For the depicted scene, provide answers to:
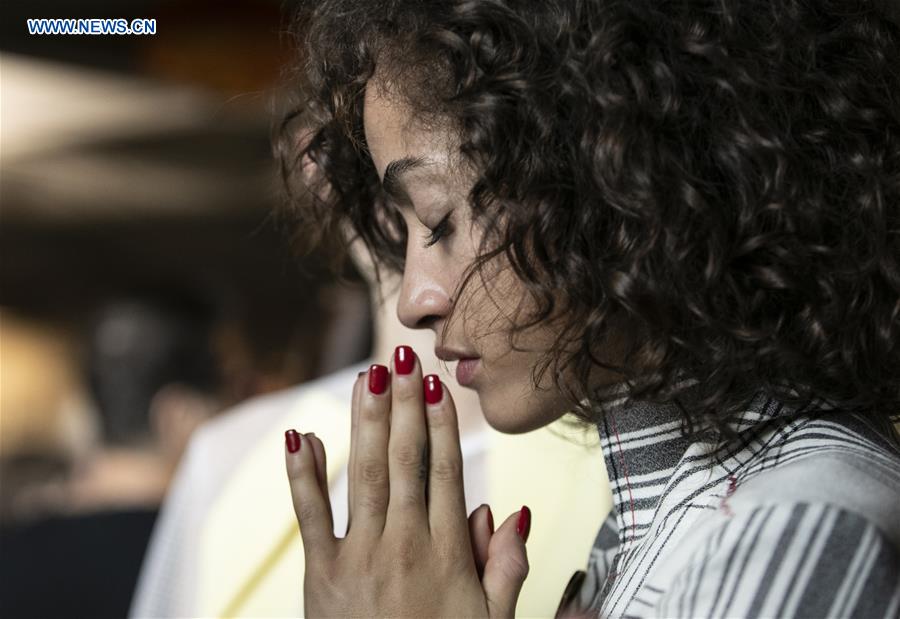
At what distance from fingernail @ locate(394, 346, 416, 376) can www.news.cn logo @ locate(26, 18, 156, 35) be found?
25.8 inches

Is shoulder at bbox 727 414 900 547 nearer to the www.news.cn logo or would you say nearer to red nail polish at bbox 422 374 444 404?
red nail polish at bbox 422 374 444 404

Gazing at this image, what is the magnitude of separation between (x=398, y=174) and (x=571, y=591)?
41cm

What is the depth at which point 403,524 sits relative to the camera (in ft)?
2.53

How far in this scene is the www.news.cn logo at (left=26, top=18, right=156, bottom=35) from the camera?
1190mm

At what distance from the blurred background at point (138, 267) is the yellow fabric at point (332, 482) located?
830 mm

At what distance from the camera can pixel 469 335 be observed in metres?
0.77

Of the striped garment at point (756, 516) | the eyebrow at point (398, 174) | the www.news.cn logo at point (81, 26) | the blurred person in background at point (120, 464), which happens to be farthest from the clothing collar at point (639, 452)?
the blurred person in background at point (120, 464)

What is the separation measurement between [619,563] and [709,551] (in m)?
0.22

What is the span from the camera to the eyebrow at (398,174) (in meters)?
0.75

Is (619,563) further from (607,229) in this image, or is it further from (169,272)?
(169,272)

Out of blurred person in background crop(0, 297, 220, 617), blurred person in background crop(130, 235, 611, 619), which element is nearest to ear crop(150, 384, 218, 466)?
blurred person in background crop(0, 297, 220, 617)

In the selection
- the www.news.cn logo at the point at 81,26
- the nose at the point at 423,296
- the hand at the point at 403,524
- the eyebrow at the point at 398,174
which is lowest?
the hand at the point at 403,524

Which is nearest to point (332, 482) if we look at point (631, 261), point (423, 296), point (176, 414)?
point (423, 296)

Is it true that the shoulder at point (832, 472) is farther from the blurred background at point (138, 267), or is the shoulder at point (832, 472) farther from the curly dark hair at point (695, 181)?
the blurred background at point (138, 267)
